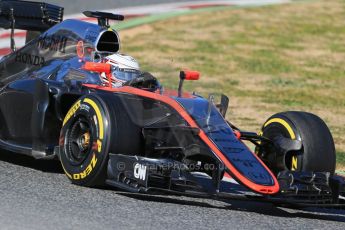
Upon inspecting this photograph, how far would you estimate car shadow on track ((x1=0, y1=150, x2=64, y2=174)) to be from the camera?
8195mm

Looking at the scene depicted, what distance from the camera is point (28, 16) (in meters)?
9.53

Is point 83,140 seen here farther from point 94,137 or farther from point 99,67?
point 99,67

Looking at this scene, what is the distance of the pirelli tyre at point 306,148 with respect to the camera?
742cm

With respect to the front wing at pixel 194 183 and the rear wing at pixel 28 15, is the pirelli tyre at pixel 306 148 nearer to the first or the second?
the front wing at pixel 194 183

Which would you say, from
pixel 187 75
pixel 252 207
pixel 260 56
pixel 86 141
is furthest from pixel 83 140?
pixel 260 56

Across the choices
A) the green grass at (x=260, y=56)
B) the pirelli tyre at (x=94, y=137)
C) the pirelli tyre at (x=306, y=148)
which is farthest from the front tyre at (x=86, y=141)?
the green grass at (x=260, y=56)

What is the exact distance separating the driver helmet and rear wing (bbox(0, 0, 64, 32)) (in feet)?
4.57

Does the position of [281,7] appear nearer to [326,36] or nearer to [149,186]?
[326,36]

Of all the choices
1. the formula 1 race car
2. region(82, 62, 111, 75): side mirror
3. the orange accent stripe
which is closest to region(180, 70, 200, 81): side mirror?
the formula 1 race car

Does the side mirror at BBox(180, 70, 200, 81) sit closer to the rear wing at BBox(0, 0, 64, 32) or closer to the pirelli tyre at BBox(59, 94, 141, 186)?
the pirelli tyre at BBox(59, 94, 141, 186)

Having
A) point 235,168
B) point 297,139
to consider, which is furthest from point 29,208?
point 297,139

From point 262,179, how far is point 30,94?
92.9 inches

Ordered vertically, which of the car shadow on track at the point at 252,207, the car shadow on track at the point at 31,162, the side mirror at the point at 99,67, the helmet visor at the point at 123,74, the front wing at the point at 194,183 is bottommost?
the car shadow on track at the point at 31,162

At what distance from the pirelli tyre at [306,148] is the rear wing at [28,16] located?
299 cm
